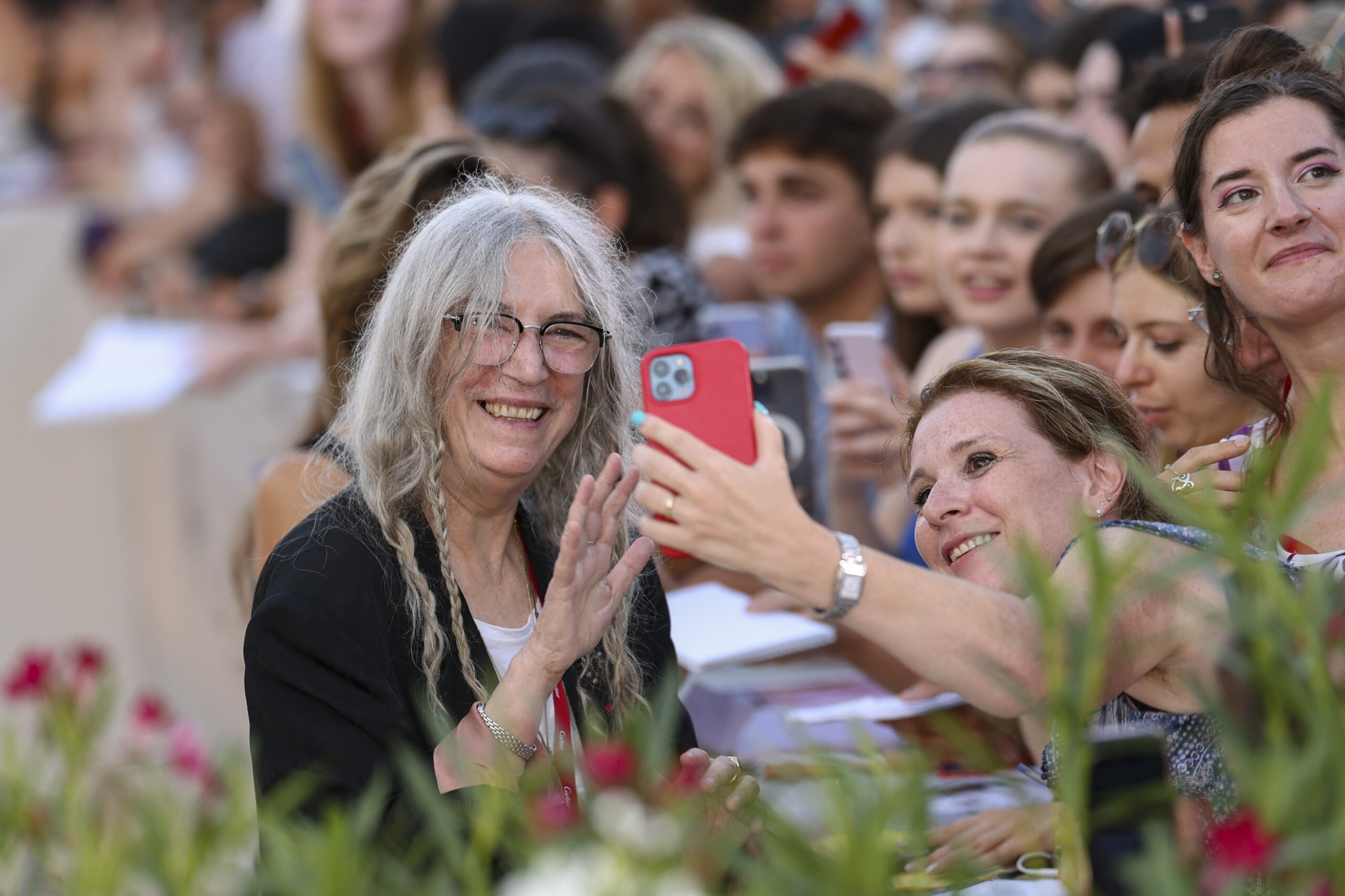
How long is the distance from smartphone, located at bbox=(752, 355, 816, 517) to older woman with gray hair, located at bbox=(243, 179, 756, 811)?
806mm

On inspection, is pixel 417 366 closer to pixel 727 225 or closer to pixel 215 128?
pixel 727 225

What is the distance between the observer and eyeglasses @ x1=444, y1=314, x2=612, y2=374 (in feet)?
6.18

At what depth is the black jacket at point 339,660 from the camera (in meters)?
1.71

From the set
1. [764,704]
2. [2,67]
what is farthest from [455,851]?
[2,67]

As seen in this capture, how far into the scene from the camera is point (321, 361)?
9.07 feet

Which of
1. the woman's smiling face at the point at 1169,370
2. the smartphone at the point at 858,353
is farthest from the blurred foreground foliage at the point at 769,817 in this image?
the smartphone at the point at 858,353

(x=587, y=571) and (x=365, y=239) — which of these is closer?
(x=587, y=571)

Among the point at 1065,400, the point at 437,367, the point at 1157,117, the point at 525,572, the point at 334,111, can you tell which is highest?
the point at 334,111

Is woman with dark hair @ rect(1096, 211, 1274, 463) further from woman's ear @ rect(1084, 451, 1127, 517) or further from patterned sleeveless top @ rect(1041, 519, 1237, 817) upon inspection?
patterned sleeveless top @ rect(1041, 519, 1237, 817)

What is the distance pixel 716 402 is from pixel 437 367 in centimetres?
54

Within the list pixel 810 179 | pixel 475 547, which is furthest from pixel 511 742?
pixel 810 179

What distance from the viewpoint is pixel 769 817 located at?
110 cm

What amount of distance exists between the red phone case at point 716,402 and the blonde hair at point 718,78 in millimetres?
3354

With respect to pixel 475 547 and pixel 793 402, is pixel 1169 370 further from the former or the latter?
A: pixel 475 547
